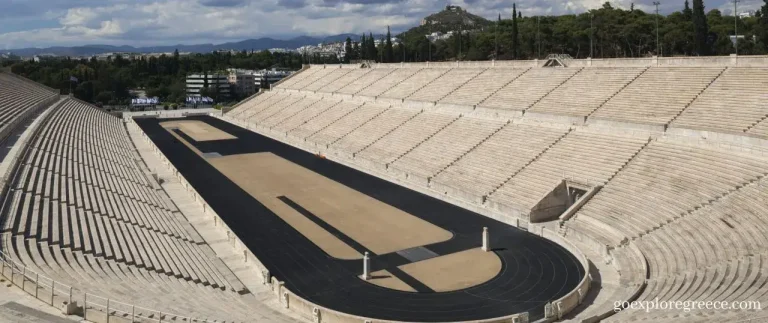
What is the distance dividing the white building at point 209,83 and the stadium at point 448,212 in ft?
245

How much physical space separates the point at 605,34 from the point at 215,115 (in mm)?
50119

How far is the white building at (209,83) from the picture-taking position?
383 ft

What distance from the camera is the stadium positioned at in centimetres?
1488

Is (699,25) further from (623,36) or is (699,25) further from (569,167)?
(569,167)

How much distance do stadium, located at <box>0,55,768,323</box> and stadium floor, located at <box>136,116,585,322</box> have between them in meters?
0.10

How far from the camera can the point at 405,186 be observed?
101 feet

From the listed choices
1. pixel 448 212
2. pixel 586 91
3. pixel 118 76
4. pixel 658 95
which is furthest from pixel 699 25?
pixel 118 76

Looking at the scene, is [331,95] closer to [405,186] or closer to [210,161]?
[210,161]

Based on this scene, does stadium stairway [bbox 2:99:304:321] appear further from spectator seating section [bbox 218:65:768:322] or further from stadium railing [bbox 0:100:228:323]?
spectator seating section [bbox 218:65:768:322]

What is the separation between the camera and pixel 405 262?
1909 cm

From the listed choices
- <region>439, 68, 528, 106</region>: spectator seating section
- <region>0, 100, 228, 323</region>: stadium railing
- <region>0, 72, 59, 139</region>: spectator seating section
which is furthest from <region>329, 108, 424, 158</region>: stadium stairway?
<region>0, 100, 228, 323</region>: stadium railing

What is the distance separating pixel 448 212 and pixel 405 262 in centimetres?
676

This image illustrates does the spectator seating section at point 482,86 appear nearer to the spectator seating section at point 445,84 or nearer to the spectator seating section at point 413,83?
the spectator seating section at point 445,84

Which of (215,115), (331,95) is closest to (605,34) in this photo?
(331,95)
